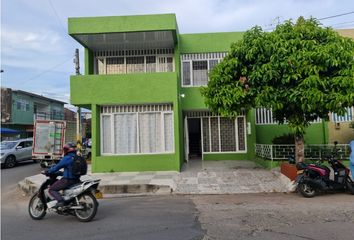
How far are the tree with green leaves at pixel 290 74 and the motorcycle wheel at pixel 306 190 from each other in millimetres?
2477

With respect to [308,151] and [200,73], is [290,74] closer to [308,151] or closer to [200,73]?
[308,151]

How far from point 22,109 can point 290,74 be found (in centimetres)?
3693

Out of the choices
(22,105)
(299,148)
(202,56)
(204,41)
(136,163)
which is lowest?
(136,163)

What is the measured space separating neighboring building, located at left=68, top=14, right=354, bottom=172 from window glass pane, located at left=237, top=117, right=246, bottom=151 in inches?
21.6

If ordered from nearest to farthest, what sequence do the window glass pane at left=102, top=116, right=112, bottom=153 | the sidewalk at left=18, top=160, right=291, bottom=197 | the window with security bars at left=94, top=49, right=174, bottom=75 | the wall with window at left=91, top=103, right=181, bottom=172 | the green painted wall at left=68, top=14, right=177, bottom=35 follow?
the sidewalk at left=18, top=160, right=291, bottom=197, the green painted wall at left=68, top=14, right=177, bottom=35, the wall with window at left=91, top=103, right=181, bottom=172, the window glass pane at left=102, top=116, right=112, bottom=153, the window with security bars at left=94, top=49, right=174, bottom=75

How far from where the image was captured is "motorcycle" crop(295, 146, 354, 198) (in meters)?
8.96

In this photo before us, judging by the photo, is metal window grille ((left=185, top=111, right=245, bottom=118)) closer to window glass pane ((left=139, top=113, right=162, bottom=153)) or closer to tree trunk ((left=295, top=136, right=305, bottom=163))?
window glass pane ((left=139, top=113, right=162, bottom=153))

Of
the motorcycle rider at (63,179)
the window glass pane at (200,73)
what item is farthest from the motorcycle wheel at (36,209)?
the window glass pane at (200,73)

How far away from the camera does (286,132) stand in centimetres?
1666

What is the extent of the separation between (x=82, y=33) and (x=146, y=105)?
387 cm

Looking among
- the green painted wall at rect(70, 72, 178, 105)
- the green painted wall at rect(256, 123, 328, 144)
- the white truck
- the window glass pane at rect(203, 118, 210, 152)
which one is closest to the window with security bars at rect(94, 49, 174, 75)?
the green painted wall at rect(70, 72, 178, 105)

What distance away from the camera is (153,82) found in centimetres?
1390

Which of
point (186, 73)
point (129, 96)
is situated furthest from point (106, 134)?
point (186, 73)

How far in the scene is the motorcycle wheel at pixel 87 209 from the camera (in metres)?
7.04
